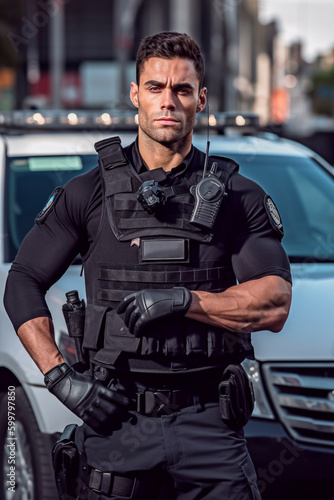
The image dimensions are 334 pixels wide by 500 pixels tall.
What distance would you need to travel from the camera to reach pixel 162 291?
258cm

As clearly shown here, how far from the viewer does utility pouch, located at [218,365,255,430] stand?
2.68 meters

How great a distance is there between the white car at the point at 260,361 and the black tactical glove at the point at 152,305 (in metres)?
1.03

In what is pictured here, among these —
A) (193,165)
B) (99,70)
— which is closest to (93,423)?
(193,165)

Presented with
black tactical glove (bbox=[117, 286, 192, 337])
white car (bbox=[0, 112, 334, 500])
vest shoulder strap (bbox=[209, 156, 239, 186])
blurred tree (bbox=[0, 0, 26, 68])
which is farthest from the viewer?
blurred tree (bbox=[0, 0, 26, 68])

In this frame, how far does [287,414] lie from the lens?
3539 millimetres

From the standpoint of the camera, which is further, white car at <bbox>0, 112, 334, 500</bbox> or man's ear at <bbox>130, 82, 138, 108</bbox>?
white car at <bbox>0, 112, 334, 500</bbox>

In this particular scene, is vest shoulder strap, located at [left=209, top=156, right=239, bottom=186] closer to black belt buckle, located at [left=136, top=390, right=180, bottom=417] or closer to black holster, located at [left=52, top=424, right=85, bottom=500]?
black belt buckle, located at [left=136, top=390, right=180, bottom=417]

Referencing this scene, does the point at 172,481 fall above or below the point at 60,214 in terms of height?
below

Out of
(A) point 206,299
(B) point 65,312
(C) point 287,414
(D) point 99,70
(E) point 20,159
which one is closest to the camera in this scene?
(A) point 206,299

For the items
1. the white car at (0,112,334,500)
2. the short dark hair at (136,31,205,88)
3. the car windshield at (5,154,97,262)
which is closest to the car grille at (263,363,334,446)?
the white car at (0,112,334,500)

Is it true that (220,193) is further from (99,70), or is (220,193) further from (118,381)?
(99,70)

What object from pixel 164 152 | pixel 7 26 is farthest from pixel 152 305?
pixel 7 26

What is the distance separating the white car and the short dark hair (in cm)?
119

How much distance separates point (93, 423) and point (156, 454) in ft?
0.63
